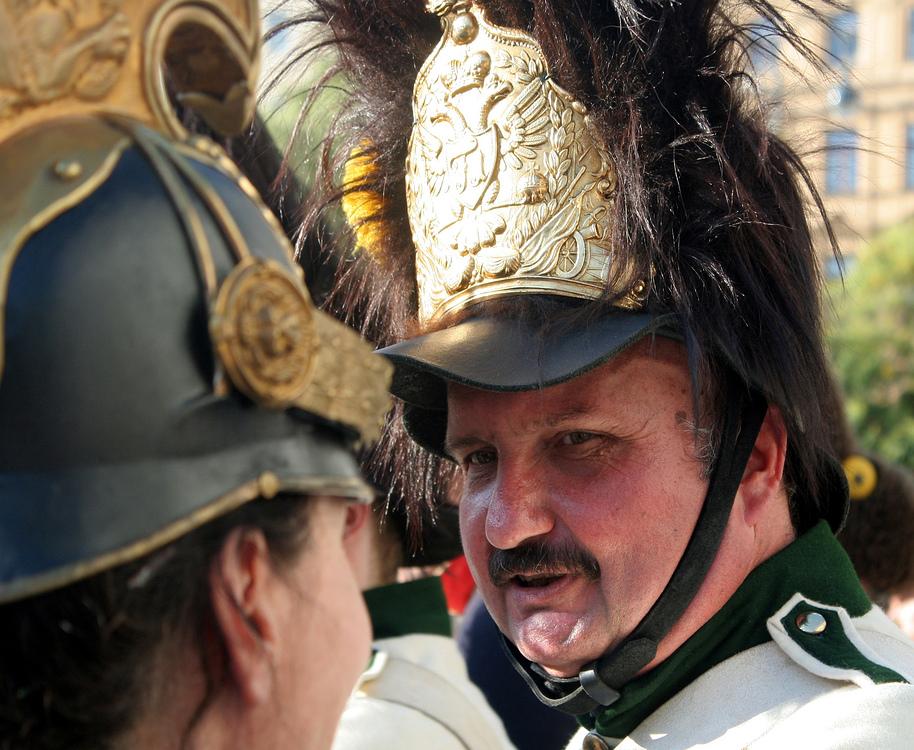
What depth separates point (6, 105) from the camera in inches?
46.9

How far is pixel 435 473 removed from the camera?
113 inches

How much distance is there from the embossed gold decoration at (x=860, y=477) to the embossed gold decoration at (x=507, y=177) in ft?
7.01

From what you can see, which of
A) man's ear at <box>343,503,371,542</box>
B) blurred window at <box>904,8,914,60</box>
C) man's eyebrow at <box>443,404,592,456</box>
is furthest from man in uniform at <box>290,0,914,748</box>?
blurred window at <box>904,8,914,60</box>

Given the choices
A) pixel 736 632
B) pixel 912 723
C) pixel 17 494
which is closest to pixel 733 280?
pixel 736 632

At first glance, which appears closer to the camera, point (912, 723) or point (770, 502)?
point (912, 723)

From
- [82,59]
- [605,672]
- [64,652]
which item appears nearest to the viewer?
[64,652]

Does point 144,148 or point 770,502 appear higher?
point 144,148

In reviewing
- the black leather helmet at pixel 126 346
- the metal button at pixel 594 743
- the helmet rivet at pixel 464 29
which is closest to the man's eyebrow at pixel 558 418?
the metal button at pixel 594 743

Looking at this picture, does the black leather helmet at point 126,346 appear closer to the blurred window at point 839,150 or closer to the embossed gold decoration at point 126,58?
the embossed gold decoration at point 126,58

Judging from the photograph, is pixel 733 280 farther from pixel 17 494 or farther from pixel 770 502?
pixel 17 494

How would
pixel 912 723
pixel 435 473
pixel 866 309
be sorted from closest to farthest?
pixel 912 723 → pixel 435 473 → pixel 866 309

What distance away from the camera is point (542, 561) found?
2.18 metres

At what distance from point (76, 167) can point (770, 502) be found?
161 centimetres

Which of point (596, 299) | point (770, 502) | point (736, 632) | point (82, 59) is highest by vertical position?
point (82, 59)
